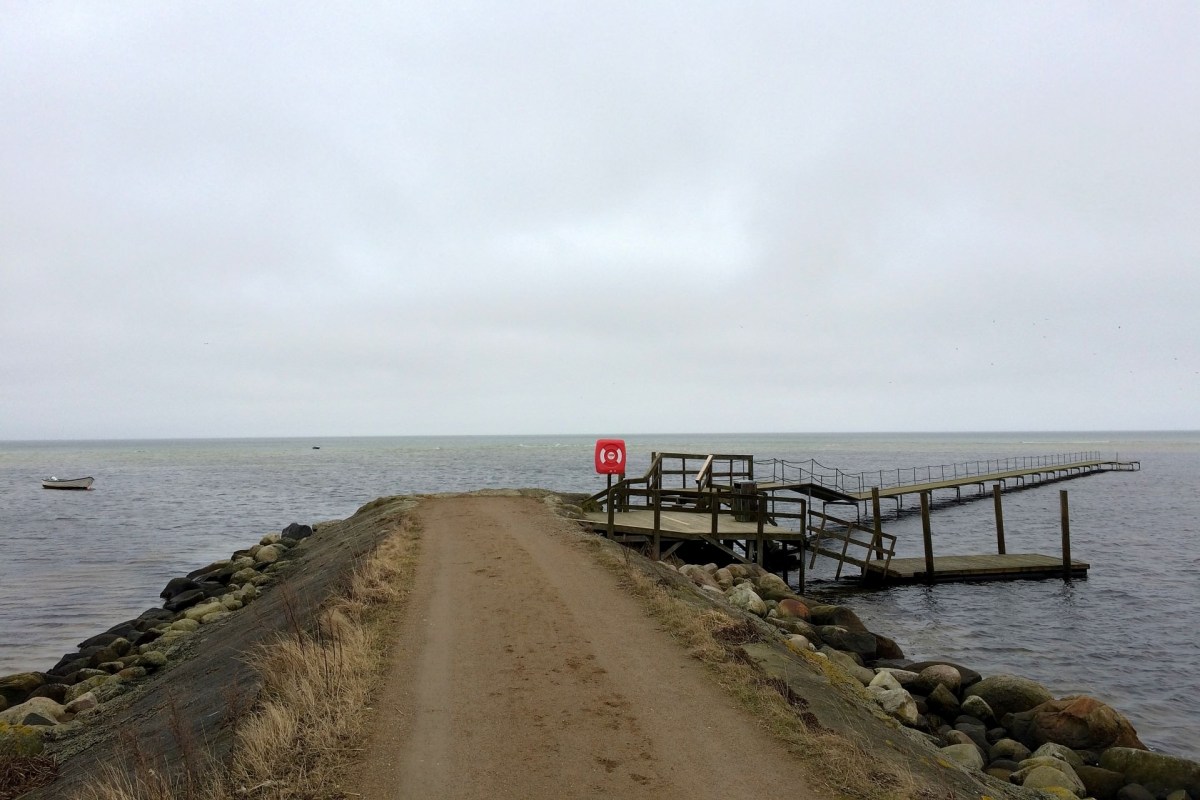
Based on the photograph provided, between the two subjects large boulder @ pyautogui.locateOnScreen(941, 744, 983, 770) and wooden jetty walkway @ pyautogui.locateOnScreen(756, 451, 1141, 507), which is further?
wooden jetty walkway @ pyautogui.locateOnScreen(756, 451, 1141, 507)

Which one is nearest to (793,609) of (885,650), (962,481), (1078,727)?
(885,650)

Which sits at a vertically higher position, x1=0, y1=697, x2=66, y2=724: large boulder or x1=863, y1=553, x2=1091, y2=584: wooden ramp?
x1=0, y1=697, x2=66, y2=724: large boulder

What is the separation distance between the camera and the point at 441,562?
1487 centimetres

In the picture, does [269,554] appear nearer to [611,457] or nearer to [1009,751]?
[611,457]

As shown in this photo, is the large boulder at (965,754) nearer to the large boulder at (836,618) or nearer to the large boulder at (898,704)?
the large boulder at (898,704)

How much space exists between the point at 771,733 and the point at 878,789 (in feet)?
3.99

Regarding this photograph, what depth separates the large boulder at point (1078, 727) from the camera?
417 inches

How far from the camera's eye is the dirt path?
228 inches

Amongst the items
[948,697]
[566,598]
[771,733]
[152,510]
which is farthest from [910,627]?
[152,510]

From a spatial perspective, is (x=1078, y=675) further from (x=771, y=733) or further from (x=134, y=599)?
(x=134, y=599)

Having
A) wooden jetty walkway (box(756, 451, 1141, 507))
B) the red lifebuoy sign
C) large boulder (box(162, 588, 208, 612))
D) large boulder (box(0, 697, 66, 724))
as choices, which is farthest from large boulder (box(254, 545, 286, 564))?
wooden jetty walkway (box(756, 451, 1141, 507))

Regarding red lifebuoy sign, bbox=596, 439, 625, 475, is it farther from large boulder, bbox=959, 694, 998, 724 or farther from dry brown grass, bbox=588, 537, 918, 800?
large boulder, bbox=959, 694, 998, 724

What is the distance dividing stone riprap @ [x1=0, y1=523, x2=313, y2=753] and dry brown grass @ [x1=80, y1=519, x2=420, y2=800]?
3.70 m

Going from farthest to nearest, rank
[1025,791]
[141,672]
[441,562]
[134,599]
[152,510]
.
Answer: [152,510], [134,599], [441,562], [141,672], [1025,791]
